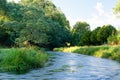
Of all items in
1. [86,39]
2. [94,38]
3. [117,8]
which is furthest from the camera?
[86,39]

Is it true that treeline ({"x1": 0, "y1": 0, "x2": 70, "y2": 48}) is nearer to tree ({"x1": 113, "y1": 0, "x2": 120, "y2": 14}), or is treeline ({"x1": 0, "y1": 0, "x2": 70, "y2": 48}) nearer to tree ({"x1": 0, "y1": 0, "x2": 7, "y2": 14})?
tree ({"x1": 0, "y1": 0, "x2": 7, "y2": 14})

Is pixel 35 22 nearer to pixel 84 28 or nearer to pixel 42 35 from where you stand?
pixel 42 35

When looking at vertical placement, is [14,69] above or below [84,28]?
below

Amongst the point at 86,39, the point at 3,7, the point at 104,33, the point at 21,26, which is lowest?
the point at 86,39

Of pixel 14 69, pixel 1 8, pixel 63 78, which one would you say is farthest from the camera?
pixel 1 8

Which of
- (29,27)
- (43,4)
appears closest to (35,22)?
(29,27)

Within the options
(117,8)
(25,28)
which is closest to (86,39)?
(117,8)

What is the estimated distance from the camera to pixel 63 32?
98.2 m

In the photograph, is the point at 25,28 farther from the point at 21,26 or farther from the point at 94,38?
the point at 94,38

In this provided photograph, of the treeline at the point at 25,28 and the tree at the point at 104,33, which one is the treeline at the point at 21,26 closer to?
the treeline at the point at 25,28

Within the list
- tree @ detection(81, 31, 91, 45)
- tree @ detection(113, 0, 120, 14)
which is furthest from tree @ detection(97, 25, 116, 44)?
tree @ detection(113, 0, 120, 14)

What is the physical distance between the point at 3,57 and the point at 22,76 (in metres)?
5.55

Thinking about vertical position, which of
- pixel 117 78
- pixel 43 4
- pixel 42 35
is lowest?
pixel 117 78

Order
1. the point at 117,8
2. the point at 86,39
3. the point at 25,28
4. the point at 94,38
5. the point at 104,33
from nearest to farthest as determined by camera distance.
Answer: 1. the point at 25,28
2. the point at 117,8
3. the point at 104,33
4. the point at 94,38
5. the point at 86,39
